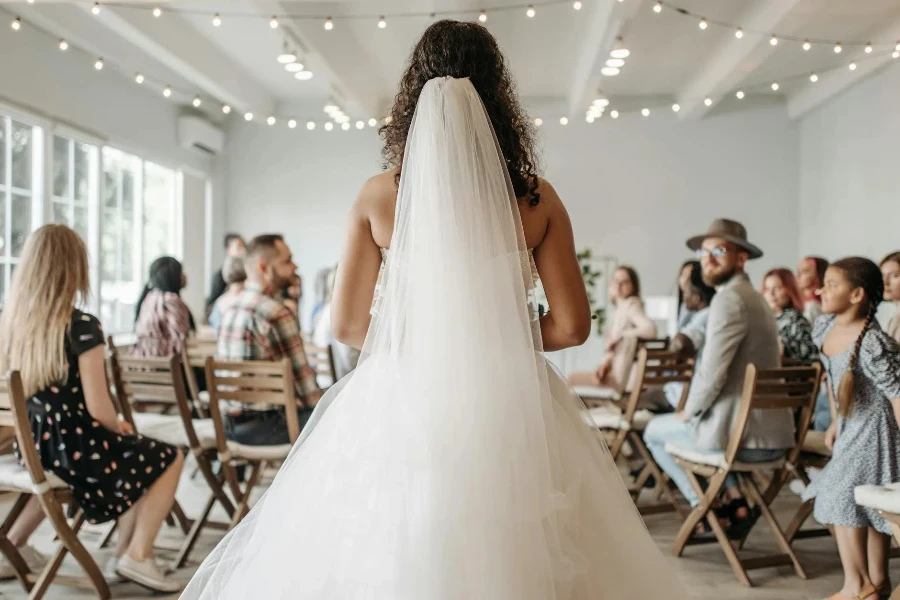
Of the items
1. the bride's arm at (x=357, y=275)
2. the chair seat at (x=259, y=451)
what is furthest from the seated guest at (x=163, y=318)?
the bride's arm at (x=357, y=275)

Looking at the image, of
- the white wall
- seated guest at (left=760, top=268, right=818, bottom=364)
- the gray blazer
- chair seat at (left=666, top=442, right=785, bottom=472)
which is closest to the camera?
chair seat at (left=666, top=442, right=785, bottom=472)

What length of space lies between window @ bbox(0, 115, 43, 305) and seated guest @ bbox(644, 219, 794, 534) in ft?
14.8

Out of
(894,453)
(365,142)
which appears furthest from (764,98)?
(894,453)

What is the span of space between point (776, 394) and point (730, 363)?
0.77 feet

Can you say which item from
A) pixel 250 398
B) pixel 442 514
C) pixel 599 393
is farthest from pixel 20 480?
pixel 599 393

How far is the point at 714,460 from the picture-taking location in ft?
11.3

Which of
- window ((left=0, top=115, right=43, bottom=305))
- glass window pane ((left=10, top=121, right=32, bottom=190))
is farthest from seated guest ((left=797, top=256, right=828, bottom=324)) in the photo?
glass window pane ((left=10, top=121, right=32, bottom=190))

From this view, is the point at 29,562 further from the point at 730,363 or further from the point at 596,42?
the point at 596,42

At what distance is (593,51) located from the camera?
6.54 metres

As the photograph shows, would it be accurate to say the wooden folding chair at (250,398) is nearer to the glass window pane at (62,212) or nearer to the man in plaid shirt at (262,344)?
the man in plaid shirt at (262,344)

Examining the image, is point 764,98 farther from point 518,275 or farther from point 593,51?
point 518,275

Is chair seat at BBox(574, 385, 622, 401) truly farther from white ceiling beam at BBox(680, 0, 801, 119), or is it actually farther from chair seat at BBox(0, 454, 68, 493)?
chair seat at BBox(0, 454, 68, 493)

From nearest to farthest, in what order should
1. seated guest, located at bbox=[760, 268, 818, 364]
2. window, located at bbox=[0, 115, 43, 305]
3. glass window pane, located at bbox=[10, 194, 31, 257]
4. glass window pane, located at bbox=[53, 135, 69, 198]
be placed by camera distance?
seated guest, located at bbox=[760, 268, 818, 364] → window, located at bbox=[0, 115, 43, 305] → glass window pane, located at bbox=[10, 194, 31, 257] → glass window pane, located at bbox=[53, 135, 69, 198]

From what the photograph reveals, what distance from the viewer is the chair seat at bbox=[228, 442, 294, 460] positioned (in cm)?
349
